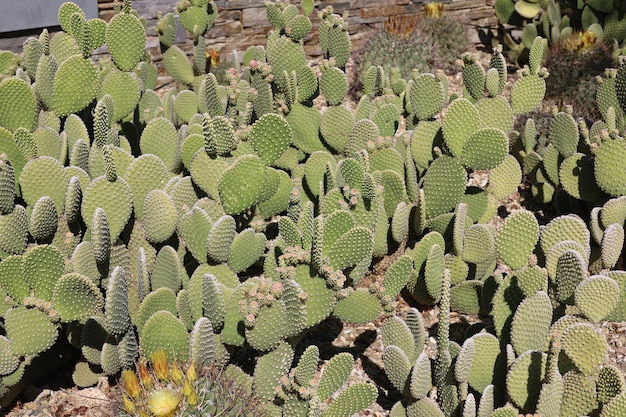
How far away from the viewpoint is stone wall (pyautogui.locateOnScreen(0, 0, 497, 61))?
8.70 metres

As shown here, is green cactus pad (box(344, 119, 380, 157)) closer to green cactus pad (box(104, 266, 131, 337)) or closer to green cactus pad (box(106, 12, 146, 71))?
green cactus pad (box(106, 12, 146, 71))

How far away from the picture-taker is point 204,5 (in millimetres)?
6613

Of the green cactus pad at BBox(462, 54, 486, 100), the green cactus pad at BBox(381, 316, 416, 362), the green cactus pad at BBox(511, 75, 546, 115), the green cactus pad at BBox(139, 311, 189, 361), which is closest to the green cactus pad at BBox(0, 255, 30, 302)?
the green cactus pad at BBox(139, 311, 189, 361)

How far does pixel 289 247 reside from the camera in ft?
10.2

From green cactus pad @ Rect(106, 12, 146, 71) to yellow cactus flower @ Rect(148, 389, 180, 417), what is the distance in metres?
2.68

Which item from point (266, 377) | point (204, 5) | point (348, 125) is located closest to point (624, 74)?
point (348, 125)

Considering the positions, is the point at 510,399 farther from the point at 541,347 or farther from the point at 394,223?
the point at 394,223

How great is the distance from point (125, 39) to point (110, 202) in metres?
1.55

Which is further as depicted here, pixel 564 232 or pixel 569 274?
pixel 564 232

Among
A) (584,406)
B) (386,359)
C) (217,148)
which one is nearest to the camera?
(584,406)

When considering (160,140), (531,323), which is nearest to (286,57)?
(160,140)

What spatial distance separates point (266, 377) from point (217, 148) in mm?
1237

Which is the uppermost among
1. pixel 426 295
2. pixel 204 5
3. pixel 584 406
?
pixel 204 5

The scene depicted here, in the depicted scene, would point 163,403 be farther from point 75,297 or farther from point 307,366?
point 75,297
